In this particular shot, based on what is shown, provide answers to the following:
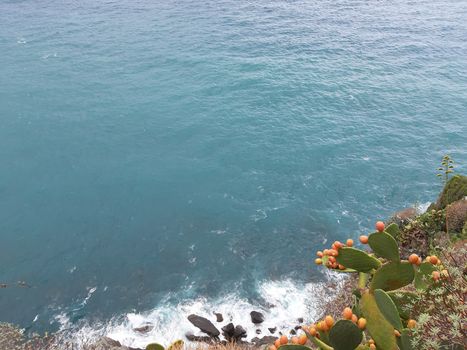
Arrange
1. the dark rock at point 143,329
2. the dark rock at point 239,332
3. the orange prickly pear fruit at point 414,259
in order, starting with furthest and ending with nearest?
the dark rock at point 143,329 < the dark rock at point 239,332 < the orange prickly pear fruit at point 414,259

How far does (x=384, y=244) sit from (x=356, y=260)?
2.27 ft

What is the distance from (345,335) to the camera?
25.4 feet

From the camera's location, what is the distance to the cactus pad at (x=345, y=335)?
7652 mm

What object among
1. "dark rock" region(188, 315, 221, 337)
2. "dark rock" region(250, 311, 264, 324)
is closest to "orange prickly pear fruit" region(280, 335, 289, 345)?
"dark rock" region(188, 315, 221, 337)

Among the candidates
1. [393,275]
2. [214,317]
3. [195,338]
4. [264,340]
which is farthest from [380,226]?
[214,317]

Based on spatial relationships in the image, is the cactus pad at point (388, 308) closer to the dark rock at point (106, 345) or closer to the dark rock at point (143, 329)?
the dark rock at point (106, 345)

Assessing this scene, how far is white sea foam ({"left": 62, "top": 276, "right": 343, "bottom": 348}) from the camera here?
87.6ft

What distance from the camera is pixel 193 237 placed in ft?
111

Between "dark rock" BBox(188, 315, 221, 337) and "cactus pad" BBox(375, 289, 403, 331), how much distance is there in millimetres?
19895

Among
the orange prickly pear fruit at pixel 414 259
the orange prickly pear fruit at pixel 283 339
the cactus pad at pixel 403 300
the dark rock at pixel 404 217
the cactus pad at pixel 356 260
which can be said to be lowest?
the dark rock at pixel 404 217

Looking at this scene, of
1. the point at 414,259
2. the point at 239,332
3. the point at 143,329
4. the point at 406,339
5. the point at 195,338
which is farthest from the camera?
the point at 143,329

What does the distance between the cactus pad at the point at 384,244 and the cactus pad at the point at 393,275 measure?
179mm

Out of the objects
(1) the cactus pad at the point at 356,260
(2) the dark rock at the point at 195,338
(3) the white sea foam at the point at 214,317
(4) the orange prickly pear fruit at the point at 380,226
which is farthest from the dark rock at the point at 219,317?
(4) the orange prickly pear fruit at the point at 380,226

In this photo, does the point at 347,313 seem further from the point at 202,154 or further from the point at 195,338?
the point at 202,154
